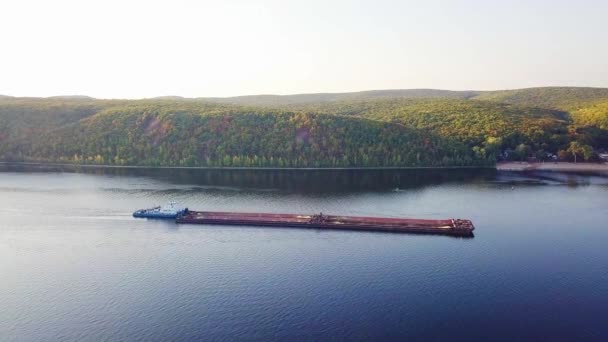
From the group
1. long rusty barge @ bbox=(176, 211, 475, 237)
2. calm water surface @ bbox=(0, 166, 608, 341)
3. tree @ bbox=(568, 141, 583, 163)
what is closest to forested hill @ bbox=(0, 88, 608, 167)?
tree @ bbox=(568, 141, 583, 163)

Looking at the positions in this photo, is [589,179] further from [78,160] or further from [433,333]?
[78,160]

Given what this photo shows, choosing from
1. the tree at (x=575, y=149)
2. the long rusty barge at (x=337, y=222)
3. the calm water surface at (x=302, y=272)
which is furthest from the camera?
the tree at (x=575, y=149)

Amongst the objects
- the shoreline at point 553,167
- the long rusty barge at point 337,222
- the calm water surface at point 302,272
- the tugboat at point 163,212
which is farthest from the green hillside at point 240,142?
the long rusty barge at point 337,222

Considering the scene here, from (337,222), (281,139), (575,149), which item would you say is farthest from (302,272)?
(575,149)

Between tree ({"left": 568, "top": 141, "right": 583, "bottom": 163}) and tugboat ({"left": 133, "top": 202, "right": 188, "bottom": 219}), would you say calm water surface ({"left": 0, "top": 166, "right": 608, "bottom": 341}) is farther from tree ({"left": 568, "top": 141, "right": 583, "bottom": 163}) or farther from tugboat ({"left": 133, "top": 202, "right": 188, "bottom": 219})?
tree ({"left": 568, "top": 141, "right": 583, "bottom": 163})

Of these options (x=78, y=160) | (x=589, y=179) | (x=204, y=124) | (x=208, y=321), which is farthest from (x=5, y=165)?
(x=589, y=179)

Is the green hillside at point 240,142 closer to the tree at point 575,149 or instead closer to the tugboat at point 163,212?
the tree at point 575,149
